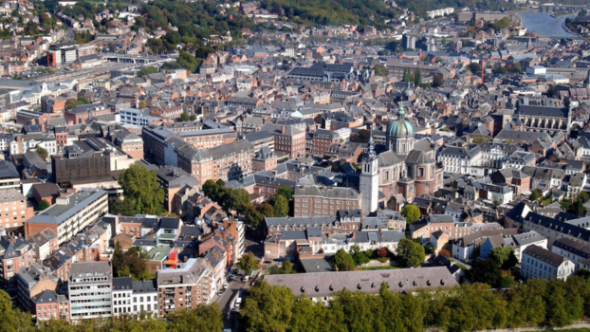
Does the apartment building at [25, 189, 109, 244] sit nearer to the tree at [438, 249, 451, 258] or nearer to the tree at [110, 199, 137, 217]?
the tree at [110, 199, 137, 217]

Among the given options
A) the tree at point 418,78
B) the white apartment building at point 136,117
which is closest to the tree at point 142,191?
the white apartment building at point 136,117

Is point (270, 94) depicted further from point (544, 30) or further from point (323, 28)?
point (544, 30)

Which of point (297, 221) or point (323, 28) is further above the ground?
point (323, 28)

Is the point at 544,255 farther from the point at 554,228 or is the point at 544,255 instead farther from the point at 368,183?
the point at 368,183

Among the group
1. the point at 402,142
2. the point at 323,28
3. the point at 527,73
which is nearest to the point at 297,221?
the point at 402,142

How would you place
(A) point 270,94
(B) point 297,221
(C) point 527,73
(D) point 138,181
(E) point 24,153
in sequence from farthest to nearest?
(C) point 527,73, (A) point 270,94, (E) point 24,153, (D) point 138,181, (B) point 297,221

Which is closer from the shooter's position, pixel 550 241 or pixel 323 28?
pixel 550 241
